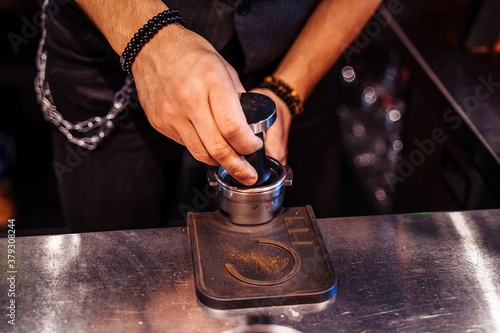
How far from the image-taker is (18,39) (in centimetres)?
241

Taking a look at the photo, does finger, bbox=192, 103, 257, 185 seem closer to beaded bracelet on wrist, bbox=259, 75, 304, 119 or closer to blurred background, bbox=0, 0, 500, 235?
beaded bracelet on wrist, bbox=259, 75, 304, 119

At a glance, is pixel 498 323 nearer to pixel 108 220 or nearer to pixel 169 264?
pixel 169 264

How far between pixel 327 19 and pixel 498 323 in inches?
34.5

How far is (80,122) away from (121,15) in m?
0.45

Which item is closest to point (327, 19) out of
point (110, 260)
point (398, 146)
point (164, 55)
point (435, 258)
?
point (164, 55)

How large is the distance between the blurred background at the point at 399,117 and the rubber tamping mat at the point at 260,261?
0.55 m

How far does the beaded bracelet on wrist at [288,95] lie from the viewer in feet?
4.57

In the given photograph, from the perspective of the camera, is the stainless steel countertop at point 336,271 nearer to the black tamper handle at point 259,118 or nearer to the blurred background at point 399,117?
the black tamper handle at point 259,118

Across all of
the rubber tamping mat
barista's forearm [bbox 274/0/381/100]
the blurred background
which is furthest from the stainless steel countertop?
barista's forearm [bbox 274/0/381/100]

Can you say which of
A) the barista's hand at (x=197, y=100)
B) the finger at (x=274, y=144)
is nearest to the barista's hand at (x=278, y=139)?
the finger at (x=274, y=144)

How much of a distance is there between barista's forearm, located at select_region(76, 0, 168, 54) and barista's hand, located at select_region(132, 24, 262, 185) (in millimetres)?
76

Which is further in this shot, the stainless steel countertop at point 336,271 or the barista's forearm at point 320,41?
the barista's forearm at point 320,41

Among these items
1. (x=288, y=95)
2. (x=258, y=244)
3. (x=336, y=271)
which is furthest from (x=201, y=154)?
(x=288, y=95)

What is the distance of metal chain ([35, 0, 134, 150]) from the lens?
4.83ft
